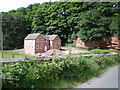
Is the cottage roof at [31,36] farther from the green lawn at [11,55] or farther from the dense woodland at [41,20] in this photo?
the green lawn at [11,55]

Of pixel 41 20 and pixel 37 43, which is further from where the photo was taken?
pixel 41 20


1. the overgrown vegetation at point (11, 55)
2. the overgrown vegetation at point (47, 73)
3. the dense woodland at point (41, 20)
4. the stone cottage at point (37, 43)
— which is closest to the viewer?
the overgrown vegetation at point (47, 73)

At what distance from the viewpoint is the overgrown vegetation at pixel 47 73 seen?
3.84ft

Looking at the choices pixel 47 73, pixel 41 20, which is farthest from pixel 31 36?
pixel 47 73

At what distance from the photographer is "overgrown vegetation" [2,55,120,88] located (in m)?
1.17

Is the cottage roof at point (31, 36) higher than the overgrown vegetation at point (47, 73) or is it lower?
higher

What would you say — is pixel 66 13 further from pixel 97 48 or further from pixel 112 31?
pixel 112 31

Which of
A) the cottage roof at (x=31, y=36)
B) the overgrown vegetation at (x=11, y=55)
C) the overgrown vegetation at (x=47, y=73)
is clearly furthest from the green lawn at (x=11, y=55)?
the cottage roof at (x=31, y=36)

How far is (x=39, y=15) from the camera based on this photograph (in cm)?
195

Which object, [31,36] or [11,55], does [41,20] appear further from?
[11,55]

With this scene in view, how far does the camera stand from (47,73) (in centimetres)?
148

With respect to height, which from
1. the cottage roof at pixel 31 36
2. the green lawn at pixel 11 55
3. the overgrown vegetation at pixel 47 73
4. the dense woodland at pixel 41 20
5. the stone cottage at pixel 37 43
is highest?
the dense woodland at pixel 41 20

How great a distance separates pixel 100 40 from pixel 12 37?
2.99 meters

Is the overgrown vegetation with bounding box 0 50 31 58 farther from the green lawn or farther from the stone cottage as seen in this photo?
the stone cottage
